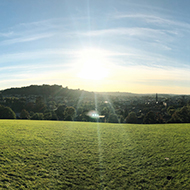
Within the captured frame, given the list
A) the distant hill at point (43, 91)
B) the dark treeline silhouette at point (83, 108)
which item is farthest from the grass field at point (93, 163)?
the distant hill at point (43, 91)

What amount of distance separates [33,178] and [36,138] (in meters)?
4.52

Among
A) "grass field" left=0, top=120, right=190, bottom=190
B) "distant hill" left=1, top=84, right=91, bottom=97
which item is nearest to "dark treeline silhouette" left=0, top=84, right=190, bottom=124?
"distant hill" left=1, top=84, right=91, bottom=97

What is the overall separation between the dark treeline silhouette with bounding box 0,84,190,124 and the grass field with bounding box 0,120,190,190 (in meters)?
32.3

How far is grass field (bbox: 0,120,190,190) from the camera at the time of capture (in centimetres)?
606

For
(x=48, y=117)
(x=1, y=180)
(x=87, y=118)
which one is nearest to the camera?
(x=1, y=180)

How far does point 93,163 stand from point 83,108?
54.5 m

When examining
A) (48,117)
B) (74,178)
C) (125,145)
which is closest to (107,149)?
(125,145)

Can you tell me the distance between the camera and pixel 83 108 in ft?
203

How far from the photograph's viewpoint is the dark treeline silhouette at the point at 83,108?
43.1 metres

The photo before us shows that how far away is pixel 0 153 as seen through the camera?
24.7 feet

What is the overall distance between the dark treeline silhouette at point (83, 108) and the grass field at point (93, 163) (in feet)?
106

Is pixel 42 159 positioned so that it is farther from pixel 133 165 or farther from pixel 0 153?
pixel 133 165

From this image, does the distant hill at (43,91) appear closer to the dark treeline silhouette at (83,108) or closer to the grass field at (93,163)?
the dark treeline silhouette at (83,108)

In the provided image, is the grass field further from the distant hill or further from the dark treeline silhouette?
the distant hill
